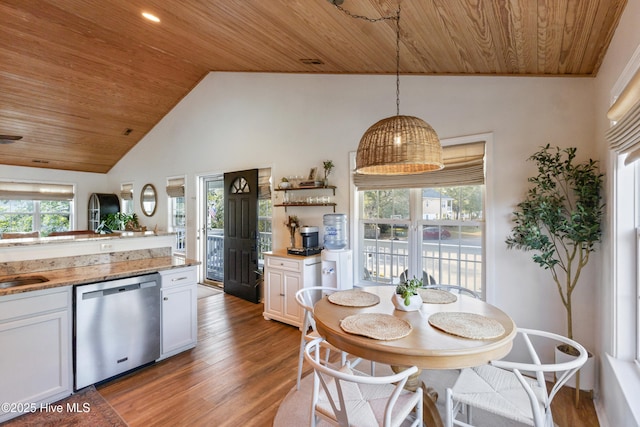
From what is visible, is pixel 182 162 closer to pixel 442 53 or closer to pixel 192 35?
pixel 192 35

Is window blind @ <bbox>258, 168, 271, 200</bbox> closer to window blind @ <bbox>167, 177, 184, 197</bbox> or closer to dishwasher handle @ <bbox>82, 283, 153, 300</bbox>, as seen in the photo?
window blind @ <bbox>167, 177, 184, 197</bbox>

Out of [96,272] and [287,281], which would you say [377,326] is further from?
[96,272]

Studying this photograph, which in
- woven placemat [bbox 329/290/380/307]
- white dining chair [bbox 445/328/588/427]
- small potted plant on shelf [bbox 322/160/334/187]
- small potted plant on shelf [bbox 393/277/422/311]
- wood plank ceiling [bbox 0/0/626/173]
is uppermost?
wood plank ceiling [bbox 0/0/626/173]

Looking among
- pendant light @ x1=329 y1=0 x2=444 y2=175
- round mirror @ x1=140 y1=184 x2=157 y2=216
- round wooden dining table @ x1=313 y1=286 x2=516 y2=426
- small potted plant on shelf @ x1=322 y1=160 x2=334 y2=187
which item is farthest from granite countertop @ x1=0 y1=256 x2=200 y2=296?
round mirror @ x1=140 y1=184 x2=157 y2=216

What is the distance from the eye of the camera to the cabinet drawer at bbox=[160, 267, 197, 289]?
286cm

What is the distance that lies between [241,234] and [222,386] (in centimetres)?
266

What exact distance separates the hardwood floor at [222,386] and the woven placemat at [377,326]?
3.33 ft

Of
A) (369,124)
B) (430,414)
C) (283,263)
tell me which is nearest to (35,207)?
(283,263)

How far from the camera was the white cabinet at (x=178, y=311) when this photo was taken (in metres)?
2.86

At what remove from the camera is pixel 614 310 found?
195 centimetres

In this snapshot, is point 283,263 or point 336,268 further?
point 283,263

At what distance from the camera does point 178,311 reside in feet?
9.75

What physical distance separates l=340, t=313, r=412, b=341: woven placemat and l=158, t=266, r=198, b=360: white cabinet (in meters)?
1.91

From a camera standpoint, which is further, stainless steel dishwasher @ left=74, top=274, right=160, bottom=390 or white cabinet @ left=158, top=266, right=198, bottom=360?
white cabinet @ left=158, top=266, right=198, bottom=360
